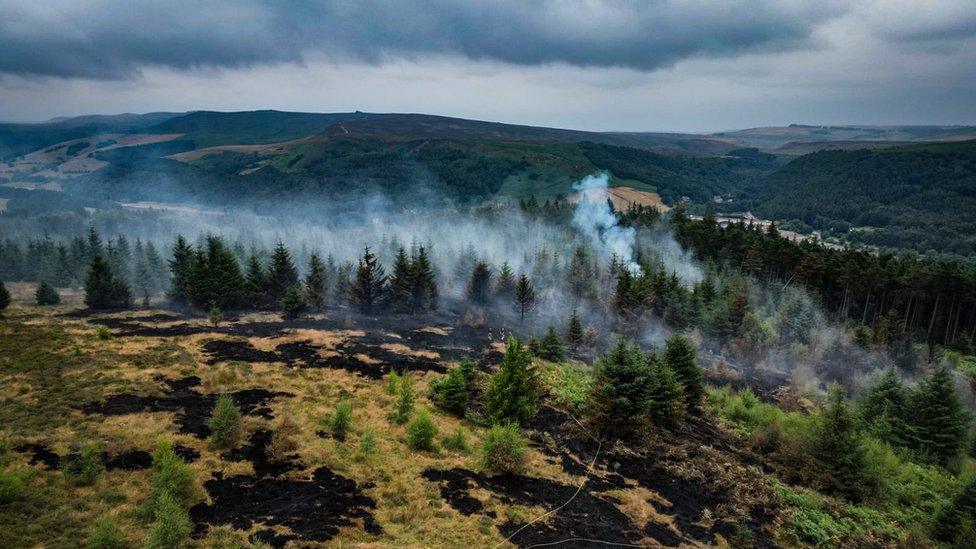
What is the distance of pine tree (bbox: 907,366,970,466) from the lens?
3309cm

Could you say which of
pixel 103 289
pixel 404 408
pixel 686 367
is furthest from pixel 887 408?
pixel 103 289

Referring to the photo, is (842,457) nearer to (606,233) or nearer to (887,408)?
(887,408)

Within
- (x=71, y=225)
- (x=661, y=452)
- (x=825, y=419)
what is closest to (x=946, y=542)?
(x=825, y=419)

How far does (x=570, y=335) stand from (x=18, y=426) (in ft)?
150

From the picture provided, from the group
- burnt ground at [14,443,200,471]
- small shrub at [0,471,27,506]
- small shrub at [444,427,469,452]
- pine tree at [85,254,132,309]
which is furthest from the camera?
pine tree at [85,254,132,309]

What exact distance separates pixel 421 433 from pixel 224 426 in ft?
31.7

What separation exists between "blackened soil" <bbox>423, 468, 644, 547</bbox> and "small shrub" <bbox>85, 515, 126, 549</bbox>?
11.5 metres

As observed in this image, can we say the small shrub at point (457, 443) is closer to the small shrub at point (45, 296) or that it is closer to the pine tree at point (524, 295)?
the pine tree at point (524, 295)

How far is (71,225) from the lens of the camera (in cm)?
13500

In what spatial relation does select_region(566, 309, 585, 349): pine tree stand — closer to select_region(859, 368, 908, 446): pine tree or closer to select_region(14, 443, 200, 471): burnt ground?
select_region(859, 368, 908, 446): pine tree

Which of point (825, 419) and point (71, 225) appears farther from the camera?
point (71, 225)

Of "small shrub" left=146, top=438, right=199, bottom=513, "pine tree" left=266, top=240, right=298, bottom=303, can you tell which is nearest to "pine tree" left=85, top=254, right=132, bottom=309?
"pine tree" left=266, top=240, right=298, bottom=303

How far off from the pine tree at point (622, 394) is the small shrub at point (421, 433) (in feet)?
38.5

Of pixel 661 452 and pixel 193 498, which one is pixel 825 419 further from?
pixel 193 498
